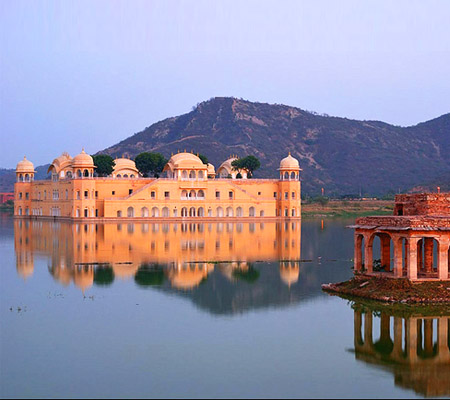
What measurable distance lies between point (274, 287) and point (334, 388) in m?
9.10

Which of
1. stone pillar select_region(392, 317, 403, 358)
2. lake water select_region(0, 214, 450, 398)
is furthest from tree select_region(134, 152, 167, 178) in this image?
stone pillar select_region(392, 317, 403, 358)

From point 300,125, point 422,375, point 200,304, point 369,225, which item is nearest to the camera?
point 422,375

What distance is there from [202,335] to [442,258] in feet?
20.5

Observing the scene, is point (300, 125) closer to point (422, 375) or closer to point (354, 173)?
point (354, 173)

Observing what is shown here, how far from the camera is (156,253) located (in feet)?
89.6

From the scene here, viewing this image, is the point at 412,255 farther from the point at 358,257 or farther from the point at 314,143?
the point at 314,143

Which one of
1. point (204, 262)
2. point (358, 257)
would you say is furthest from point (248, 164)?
point (358, 257)

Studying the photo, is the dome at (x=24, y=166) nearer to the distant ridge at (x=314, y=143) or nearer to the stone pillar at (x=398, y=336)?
the distant ridge at (x=314, y=143)

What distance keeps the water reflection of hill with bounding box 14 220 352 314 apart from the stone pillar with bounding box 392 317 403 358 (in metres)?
3.44

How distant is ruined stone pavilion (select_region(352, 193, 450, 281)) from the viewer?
16.2 m

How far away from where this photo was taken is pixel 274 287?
19344 millimetres

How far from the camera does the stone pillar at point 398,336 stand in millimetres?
12297

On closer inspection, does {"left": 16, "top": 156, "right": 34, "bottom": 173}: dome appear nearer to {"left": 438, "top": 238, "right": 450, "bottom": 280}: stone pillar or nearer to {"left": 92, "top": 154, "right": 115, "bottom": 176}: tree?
{"left": 92, "top": 154, "right": 115, "bottom": 176}: tree

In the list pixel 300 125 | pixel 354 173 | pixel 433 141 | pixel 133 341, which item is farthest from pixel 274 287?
pixel 433 141
